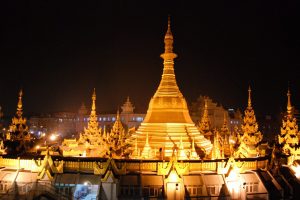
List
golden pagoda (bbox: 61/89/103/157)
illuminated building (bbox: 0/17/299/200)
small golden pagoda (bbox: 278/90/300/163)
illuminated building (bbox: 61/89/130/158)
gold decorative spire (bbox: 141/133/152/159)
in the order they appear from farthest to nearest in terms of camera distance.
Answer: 1. golden pagoda (bbox: 61/89/103/157)
2. small golden pagoda (bbox: 278/90/300/163)
3. illuminated building (bbox: 61/89/130/158)
4. gold decorative spire (bbox: 141/133/152/159)
5. illuminated building (bbox: 0/17/299/200)

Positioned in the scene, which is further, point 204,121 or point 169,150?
point 204,121

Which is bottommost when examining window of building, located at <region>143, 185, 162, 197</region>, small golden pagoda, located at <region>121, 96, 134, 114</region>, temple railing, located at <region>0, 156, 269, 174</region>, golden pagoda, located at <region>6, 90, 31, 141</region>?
window of building, located at <region>143, 185, 162, 197</region>

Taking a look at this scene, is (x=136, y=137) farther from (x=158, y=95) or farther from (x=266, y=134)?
(x=266, y=134)

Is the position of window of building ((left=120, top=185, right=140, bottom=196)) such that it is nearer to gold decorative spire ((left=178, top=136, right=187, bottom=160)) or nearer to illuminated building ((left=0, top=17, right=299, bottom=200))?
illuminated building ((left=0, top=17, right=299, bottom=200))

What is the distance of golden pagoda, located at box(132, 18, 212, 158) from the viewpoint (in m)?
23.5

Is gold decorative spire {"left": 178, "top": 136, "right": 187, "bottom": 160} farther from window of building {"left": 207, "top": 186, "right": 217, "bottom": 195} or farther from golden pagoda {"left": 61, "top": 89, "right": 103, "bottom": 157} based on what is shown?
golden pagoda {"left": 61, "top": 89, "right": 103, "bottom": 157}

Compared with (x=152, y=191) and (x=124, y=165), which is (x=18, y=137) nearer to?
(x=124, y=165)

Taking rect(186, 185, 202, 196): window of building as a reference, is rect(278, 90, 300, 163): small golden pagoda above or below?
above

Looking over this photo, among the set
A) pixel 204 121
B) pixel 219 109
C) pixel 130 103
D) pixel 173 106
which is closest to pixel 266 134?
pixel 219 109

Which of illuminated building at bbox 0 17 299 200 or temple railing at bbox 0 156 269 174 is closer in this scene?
illuminated building at bbox 0 17 299 200

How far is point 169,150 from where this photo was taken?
22891 mm

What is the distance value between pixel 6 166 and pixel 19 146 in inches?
245

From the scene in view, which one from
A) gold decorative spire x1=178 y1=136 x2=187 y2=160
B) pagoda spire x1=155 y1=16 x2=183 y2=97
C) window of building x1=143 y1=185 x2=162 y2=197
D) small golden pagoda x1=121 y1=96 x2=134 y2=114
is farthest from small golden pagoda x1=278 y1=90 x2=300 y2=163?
small golden pagoda x1=121 y1=96 x2=134 y2=114

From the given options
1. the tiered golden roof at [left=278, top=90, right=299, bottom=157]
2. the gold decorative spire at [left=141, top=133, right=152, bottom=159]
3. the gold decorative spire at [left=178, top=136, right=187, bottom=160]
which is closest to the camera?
the gold decorative spire at [left=178, top=136, right=187, bottom=160]
